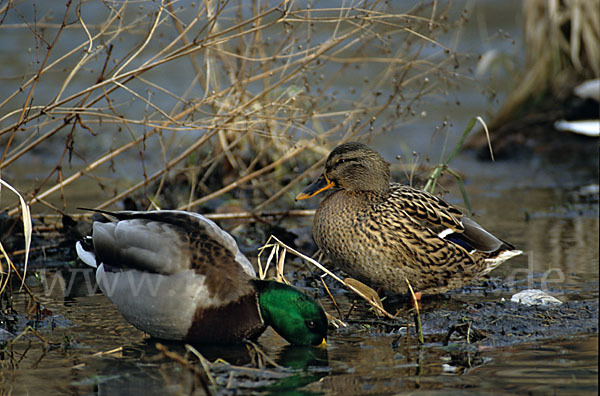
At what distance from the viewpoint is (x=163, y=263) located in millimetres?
4211

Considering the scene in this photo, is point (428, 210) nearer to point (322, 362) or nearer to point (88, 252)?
point (322, 362)

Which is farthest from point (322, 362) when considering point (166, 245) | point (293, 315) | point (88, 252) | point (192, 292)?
point (88, 252)

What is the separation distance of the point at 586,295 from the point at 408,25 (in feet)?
6.37

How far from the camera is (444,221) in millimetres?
5285

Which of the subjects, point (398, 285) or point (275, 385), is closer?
point (275, 385)

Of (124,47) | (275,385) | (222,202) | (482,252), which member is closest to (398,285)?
(482,252)

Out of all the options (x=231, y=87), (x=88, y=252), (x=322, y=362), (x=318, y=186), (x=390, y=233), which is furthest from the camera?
(x=231, y=87)

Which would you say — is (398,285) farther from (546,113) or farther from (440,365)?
(546,113)

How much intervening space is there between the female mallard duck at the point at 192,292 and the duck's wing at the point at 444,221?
1.28 m

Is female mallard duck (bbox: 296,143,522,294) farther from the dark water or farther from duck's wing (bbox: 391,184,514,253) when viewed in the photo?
the dark water

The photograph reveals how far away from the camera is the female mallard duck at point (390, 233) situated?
16.7 ft

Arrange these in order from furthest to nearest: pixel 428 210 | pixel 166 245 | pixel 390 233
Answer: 1. pixel 428 210
2. pixel 390 233
3. pixel 166 245

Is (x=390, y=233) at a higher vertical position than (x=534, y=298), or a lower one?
higher

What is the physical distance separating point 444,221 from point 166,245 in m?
1.83
